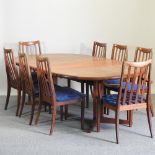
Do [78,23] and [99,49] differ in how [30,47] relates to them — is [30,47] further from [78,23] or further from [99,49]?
[99,49]

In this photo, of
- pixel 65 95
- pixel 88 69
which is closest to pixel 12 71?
pixel 65 95

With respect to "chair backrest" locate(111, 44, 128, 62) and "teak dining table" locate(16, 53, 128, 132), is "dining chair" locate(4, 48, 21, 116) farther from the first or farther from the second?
"chair backrest" locate(111, 44, 128, 62)

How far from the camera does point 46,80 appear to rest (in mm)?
3479

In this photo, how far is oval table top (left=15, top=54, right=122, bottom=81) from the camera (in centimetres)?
338

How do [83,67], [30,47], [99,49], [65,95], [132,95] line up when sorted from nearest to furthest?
[132,95] → [65,95] → [83,67] → [99,49] → [30,47]

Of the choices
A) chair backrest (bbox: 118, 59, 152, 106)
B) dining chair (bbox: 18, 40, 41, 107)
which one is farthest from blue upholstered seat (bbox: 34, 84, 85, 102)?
dining chair (bbox: 18, 40, 41, 107)

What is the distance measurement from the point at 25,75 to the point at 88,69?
2.56 feet

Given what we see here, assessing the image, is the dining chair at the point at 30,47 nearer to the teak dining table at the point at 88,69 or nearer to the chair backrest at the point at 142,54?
the teak dining table at the point at 88,69

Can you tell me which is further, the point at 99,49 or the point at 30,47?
the point at 30,47

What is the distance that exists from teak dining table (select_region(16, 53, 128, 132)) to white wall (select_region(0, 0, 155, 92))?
71cm

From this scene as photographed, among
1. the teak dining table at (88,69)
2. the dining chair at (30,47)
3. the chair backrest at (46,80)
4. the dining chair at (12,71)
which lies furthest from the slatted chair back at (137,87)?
the dining chair at (30,47)

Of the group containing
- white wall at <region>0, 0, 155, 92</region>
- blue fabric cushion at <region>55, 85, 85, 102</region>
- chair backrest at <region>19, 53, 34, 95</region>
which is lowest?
blue fabric cushion at <region>55, 85, 85, 102</region>

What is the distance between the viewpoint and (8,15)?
196 inches

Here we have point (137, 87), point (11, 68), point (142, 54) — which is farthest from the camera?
point (142, 54)
